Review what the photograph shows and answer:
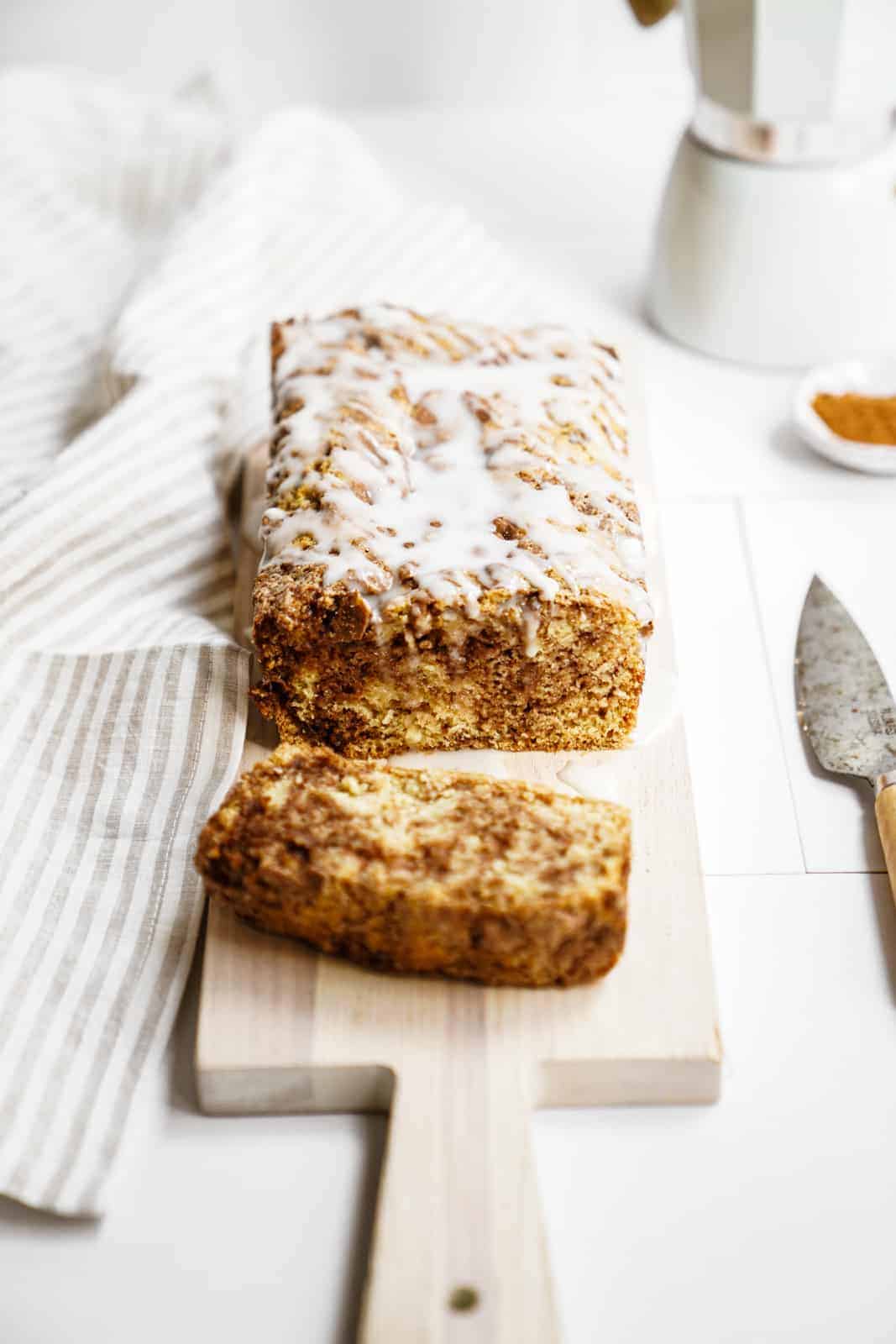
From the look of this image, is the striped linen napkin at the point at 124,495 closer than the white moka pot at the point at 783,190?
Yes

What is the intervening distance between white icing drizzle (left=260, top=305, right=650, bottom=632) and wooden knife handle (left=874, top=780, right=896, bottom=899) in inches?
14.4

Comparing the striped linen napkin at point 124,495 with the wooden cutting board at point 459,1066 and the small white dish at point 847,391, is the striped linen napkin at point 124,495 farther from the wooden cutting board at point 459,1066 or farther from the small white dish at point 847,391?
the small white dish at point 847,391

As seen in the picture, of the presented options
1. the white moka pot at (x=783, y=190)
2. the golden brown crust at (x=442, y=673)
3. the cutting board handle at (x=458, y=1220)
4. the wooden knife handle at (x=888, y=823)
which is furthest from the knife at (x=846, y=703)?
the white moka pot at (x=783, y=190)

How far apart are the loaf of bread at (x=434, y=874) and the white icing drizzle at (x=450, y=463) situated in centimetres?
27

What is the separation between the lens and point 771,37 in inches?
85.6

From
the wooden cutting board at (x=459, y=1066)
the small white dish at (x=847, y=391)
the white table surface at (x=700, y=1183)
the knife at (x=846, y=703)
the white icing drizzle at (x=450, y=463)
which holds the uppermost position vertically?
Answer: the white icing drizzle at (x=450, y=463)

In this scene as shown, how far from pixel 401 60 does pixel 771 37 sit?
4.84 ft

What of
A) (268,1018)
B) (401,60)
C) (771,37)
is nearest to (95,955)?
(268,1018)

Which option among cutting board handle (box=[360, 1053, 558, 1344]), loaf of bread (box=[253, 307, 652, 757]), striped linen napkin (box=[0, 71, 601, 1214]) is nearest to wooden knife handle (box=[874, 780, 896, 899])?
loaf of bread (box=[253, 307, 652, 757])

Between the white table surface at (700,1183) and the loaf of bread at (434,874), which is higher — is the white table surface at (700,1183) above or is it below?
below

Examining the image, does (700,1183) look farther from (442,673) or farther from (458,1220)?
(442,673)

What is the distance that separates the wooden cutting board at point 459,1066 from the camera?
1.20 metres

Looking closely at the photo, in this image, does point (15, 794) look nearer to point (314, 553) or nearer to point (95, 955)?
point (95, 955)

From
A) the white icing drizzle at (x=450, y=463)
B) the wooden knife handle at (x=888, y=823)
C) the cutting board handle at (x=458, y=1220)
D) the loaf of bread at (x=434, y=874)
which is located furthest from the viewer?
the white icing drizzle at (x=450, y=463)
